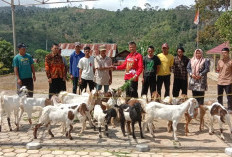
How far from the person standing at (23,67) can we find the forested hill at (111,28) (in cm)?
5466

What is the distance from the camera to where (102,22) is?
106875 millimetres

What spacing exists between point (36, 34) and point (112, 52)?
159 ft

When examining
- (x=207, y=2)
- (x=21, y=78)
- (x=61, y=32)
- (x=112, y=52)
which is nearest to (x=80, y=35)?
(x=61, y=32)

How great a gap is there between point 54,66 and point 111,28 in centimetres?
8937

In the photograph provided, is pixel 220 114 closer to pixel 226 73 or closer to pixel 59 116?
pixel 226 73

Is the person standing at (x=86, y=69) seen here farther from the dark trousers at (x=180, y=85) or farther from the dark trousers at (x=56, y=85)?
the dark trousers at (x=180, y=85)

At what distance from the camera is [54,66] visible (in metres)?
7.54

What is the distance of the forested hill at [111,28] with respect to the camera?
70438mm

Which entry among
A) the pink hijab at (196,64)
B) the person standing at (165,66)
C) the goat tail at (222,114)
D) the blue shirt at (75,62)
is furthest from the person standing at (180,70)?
the blue shirt at (75,62)

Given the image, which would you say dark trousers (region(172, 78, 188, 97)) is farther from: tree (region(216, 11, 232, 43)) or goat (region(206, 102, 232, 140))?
tree (region(216, 11, 232, 43))

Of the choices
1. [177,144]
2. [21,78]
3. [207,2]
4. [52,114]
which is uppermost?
[207,2]

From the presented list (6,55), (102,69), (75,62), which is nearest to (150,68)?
(102,69)

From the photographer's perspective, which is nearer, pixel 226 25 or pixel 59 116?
pixel 59 116

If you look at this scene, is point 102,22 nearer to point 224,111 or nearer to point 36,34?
point 36,34
